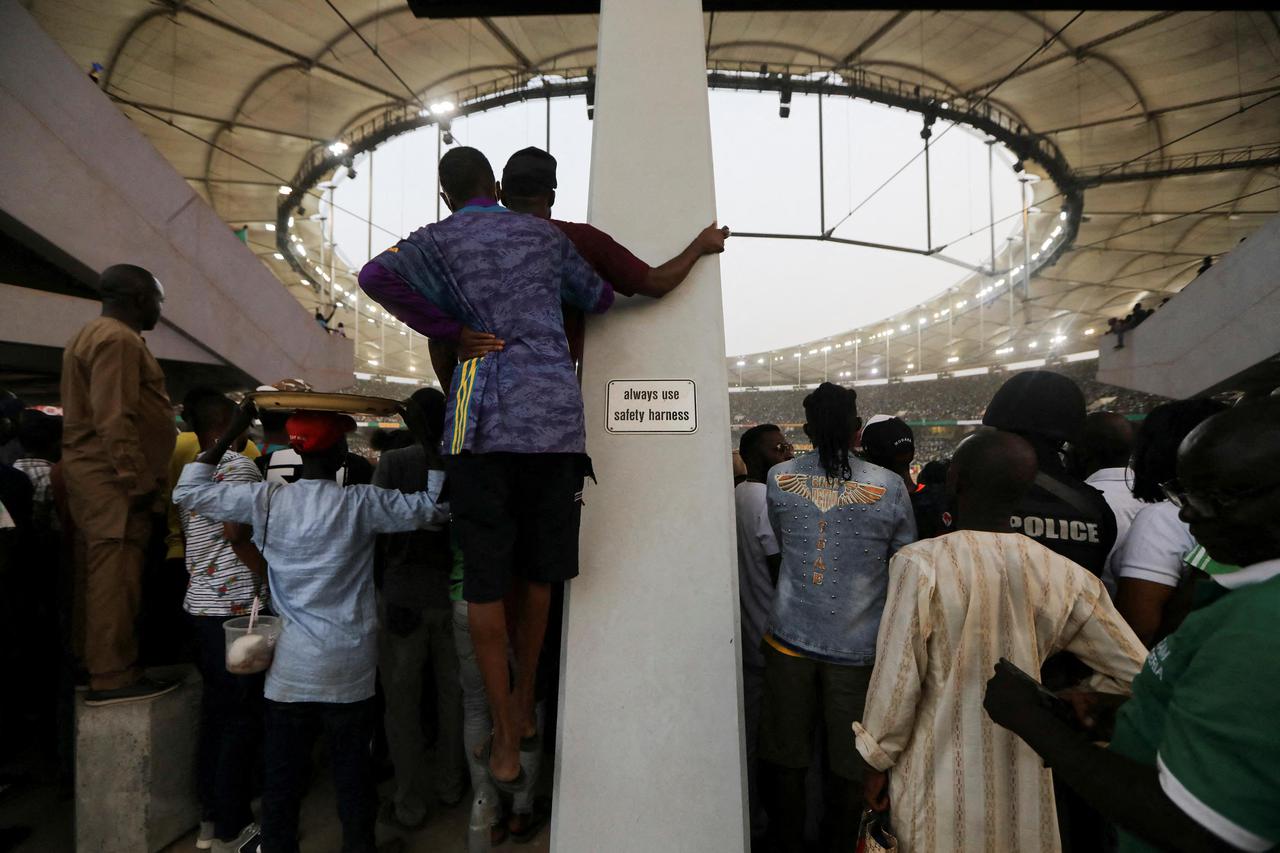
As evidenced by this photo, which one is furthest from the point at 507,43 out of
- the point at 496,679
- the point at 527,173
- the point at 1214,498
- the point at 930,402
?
the point at 930,402

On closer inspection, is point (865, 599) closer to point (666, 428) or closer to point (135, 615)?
point (666, 428)

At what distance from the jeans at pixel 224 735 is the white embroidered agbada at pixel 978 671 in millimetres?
2285

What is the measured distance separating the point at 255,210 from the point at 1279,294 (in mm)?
20170

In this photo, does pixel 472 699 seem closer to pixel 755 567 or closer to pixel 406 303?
pixel 755 567

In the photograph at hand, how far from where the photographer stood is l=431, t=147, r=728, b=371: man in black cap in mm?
1815

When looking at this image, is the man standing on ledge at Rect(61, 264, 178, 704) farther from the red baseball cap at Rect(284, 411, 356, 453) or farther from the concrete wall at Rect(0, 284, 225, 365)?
the concrete wall at Rect(0, 284, 225, 365)

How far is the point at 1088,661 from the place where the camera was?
1.38 metres

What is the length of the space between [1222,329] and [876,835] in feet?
41.9

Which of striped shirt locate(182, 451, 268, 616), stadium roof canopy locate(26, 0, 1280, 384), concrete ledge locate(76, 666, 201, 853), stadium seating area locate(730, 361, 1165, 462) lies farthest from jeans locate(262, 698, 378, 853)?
stadium seating area locate(730, 361, 1165, 462)

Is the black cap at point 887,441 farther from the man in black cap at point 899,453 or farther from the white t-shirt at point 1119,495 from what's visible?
the white t-shirt at point 1119,495

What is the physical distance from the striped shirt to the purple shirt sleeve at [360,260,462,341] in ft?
3.93

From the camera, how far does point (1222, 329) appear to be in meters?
9.55

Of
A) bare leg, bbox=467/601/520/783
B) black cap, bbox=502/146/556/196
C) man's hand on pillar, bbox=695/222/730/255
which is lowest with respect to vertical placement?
bare leg, bbox=467/601/520/783

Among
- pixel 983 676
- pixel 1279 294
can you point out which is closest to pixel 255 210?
pixel 983 676
